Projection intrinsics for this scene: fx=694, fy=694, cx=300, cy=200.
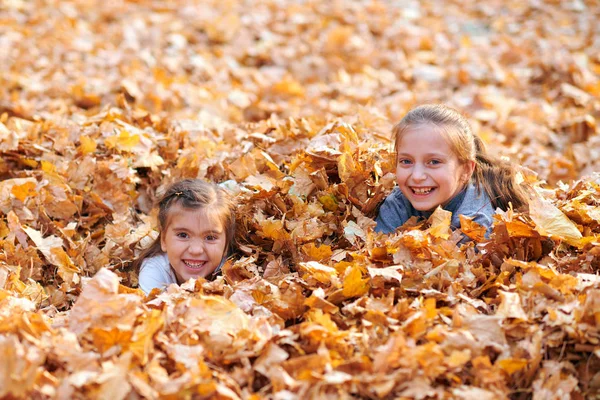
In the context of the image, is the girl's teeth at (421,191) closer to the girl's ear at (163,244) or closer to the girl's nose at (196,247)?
the girl's nose at (196,247)

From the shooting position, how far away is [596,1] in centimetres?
882

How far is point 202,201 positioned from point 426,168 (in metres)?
1.05

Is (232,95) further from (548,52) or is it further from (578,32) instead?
(578,32)

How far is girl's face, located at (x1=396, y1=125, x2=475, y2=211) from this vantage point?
3.18m

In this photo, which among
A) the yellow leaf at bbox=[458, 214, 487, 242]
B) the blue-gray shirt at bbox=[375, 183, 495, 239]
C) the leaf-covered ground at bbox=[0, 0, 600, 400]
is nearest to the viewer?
the leaf-covered ground at bbox=[0, 0, 600, 400]

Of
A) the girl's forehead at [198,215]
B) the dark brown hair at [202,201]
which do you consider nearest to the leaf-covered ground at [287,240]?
the dark brown hair at [202,201]

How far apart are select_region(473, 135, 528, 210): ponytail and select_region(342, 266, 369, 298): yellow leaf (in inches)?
42.0

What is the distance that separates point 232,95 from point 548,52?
137 inches

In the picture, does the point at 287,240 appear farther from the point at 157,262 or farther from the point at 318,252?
the point at 157,262

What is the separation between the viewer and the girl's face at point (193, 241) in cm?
322

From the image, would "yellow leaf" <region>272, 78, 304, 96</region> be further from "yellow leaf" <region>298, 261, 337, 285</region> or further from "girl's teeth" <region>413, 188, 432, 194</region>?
"yellow leaf" <region>298, 261, 337, 285</region>

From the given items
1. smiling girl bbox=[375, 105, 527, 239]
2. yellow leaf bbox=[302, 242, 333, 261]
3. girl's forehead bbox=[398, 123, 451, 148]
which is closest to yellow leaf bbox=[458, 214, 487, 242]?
smiling girl bbox=[375, 105, 527, 239]

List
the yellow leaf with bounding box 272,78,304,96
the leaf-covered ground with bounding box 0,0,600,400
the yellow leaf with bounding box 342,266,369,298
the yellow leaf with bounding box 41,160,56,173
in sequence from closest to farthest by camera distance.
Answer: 1. the leaf-covered ground with bounding box 0,0,600,400
2. the yellow leaf with bounding box 342,266,369,298
3. the yellow leaf with bounding box 41,160,56,173
4. the yellow leaf with bounding box 272,78,304,96

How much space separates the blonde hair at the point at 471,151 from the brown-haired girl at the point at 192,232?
0.90 meters
